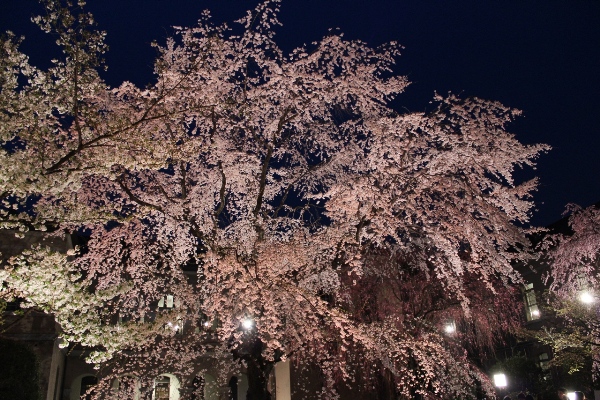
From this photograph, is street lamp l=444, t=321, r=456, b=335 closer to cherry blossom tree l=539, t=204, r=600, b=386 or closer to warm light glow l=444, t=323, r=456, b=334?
warm light glow l=444, t=323, r=456, b=334

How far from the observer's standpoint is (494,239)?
11.9 m

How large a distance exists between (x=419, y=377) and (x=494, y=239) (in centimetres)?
625

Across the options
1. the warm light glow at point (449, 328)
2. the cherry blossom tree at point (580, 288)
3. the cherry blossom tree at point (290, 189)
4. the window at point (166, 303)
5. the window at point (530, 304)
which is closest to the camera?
the cherry blossom tree at point (290, 189)

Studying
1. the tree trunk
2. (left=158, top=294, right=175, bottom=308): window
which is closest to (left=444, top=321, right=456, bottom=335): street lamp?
the tree trunk

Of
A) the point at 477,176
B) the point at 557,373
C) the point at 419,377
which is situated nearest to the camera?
the point at 477,176

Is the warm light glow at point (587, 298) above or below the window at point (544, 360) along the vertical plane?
above

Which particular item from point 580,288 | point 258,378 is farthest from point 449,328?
point 258,378

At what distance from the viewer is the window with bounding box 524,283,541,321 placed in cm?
2547

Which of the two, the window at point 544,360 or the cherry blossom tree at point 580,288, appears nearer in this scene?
the cherry blossom tree at point 580,288

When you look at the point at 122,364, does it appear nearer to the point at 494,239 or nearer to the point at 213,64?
the point at 213,64

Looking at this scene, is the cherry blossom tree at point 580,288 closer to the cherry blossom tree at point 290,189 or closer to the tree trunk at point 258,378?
the cherry blossom tree at point 290,189

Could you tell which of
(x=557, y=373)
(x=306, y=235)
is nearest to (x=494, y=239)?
(x=306, y=235)

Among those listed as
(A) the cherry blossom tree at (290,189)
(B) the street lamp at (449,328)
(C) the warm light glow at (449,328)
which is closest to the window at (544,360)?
(B) the street lamp at (449,328)

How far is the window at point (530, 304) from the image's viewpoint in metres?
25.5
